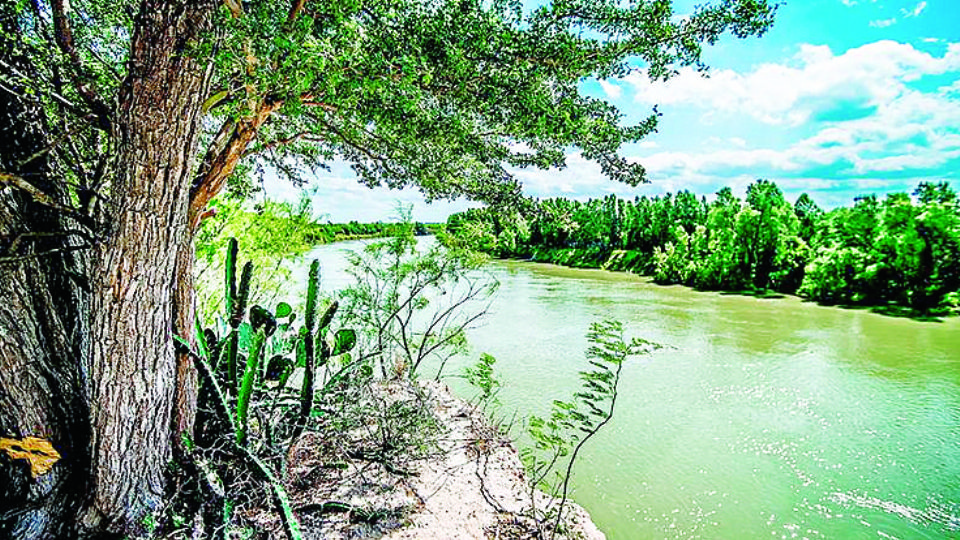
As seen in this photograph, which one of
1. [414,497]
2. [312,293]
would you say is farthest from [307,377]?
[414,497]

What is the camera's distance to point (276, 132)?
10.4 ft

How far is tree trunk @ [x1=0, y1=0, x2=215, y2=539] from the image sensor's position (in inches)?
64.3

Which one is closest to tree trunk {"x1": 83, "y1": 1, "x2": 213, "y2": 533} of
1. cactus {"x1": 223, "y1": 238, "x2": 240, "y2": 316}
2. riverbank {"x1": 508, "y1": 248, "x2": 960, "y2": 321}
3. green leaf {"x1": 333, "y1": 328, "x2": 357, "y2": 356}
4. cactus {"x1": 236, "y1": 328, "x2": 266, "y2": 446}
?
cactus {"x1": 236, "y1": 328, "x2": 266, "y2": 446}

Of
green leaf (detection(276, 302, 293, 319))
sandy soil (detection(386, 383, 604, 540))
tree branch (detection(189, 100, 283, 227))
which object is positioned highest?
tree branch (detection(189, 100, 283, 227))

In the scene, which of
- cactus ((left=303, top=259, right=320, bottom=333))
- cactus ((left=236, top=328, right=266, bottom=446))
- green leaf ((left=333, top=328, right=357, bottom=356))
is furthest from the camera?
green leaf ((left=333, top=328, right=357, bottom=356))

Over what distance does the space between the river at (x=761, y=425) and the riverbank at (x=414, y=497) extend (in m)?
0.87

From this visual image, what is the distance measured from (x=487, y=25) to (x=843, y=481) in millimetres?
4740

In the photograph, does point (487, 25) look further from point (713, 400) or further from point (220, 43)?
point (713, 400)

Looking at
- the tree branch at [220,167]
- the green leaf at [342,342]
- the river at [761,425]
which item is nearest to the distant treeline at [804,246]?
the river at [761,425]

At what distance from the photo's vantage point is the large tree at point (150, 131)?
63.8 inches

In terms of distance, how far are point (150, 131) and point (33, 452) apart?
1.14 meters

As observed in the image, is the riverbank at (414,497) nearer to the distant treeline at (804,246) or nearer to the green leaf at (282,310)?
the green leaf at (282,310)

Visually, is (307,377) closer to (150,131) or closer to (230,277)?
(230,277)

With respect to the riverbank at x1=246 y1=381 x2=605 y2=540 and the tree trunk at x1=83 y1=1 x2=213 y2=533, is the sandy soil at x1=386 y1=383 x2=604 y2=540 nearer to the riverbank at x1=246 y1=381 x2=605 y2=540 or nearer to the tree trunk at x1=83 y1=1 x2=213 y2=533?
the riverbank at x1=246 y1=381 x2=605 y2=540
